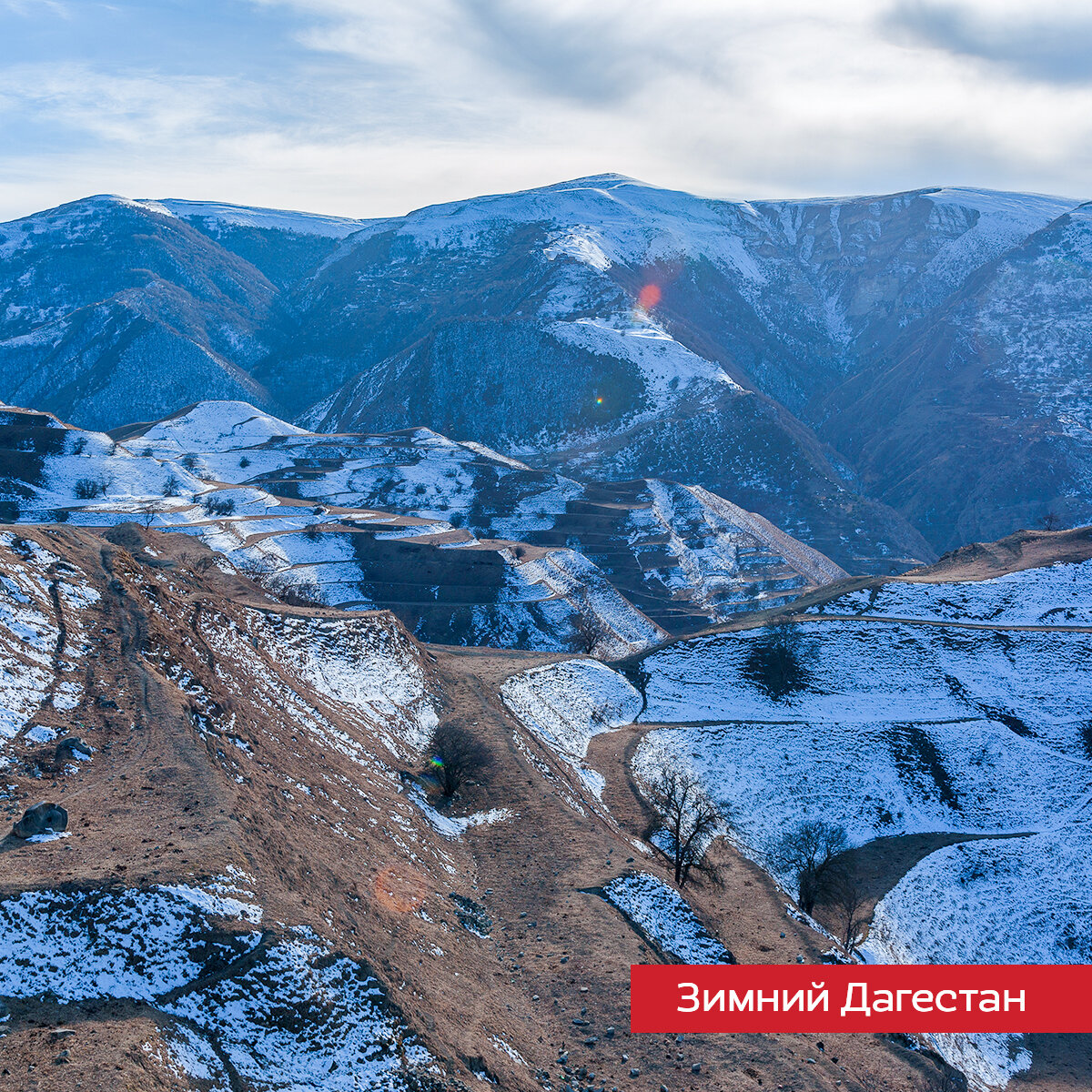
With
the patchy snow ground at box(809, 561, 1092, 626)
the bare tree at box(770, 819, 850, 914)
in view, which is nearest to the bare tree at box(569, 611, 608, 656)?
the patchy snow ground at box(809, 561, 1092, 626)

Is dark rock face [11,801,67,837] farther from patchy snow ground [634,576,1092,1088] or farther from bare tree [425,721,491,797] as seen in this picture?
patchy snow ground [634,576,1092,1088]

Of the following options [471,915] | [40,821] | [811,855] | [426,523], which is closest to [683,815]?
[811,855]

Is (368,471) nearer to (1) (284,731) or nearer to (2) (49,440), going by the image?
(2) (49,440)

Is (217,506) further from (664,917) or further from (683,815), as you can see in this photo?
(664,917)

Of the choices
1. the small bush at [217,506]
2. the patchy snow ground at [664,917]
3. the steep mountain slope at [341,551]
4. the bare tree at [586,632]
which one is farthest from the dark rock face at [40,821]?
the small bush at [217,506]

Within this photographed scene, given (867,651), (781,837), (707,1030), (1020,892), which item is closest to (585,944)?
(707,1030)

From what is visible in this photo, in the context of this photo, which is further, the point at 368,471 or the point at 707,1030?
the point at 368,471
